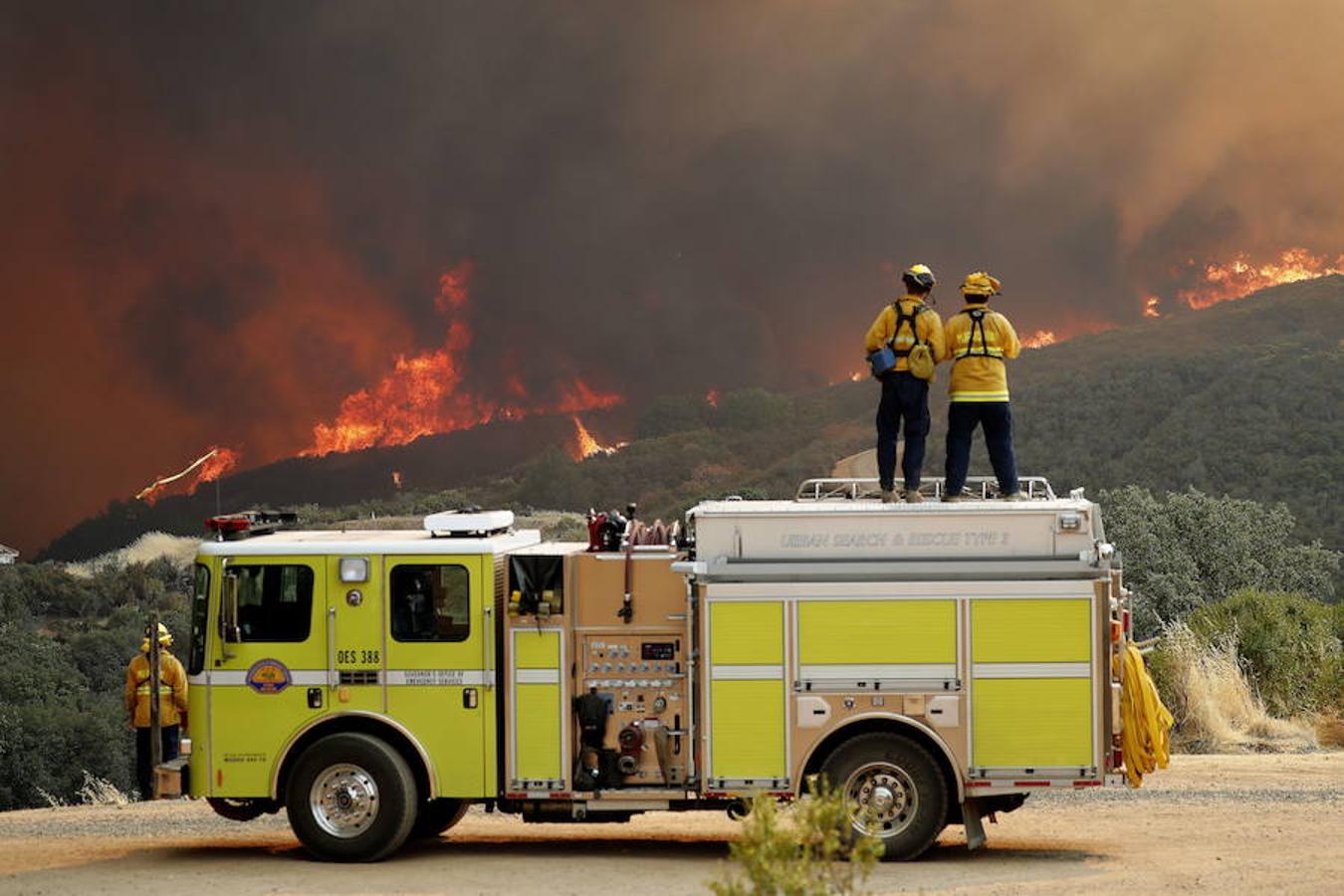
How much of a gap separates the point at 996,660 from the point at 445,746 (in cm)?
422

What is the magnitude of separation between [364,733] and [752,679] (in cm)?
306

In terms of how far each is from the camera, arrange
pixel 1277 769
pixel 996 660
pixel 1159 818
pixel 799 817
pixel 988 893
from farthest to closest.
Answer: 1. pixel 1277 769
2. pixel 1159 818
3. pixel 996 660
4. pixel 988 893
5. pixel 799 817

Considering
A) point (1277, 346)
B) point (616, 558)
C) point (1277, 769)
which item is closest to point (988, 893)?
point (616, 558)

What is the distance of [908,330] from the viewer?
1627 centimetres

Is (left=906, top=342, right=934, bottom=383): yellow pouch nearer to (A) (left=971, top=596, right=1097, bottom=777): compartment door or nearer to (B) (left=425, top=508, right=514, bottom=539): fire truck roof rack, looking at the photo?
(A) (left=971, top=596, right=1097, bottom=777): compartment door

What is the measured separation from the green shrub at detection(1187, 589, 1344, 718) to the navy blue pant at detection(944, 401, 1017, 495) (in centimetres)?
1010

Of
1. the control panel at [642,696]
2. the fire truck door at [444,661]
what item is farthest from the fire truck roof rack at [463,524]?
the control panel at [642,696]

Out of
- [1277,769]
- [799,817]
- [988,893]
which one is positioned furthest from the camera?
[1277,769]

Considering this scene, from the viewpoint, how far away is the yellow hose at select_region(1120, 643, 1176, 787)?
567 inches

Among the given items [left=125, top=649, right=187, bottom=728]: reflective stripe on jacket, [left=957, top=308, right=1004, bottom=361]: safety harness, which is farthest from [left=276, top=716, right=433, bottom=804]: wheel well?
[left=957, top=308, right=1004, bottom=361]: safety harness

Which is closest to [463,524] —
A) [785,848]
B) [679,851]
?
[679,851]

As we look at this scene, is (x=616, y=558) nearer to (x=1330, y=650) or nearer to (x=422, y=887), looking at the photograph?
(x=422, y=887)

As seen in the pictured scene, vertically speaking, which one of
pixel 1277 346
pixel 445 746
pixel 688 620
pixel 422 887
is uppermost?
pixel 1277 346

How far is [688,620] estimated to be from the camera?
47.7 ft
